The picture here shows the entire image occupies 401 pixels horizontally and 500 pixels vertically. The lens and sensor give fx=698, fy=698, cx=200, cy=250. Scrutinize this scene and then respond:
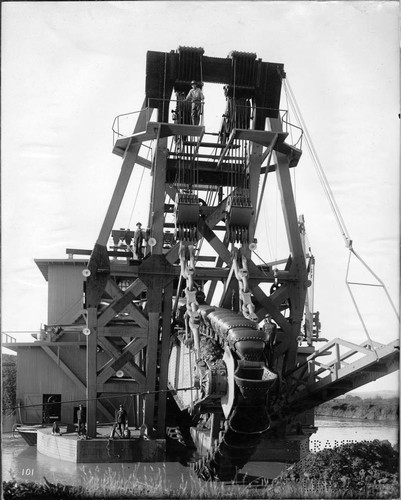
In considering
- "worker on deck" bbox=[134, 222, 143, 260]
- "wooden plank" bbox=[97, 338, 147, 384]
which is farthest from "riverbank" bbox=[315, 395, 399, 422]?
"worker on deck" bbox=[134, 222, 143, 260]

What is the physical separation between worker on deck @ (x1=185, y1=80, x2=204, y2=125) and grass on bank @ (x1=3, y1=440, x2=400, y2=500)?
8472 millimetres

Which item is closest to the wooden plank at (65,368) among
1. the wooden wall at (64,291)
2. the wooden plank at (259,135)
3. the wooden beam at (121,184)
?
the wooden wall at (64,291)

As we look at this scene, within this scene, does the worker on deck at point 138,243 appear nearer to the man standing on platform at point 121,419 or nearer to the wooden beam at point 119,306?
the wooden beam at point 119,306

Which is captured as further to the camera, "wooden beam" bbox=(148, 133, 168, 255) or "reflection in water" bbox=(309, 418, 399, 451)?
"reflection in water" bbox=(309, 418, 399, 451)

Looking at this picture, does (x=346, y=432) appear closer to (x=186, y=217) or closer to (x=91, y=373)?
(x=91, y=373)

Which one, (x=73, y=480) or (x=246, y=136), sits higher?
(x=246, y=136)

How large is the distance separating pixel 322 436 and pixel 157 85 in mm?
12231

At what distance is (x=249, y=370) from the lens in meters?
11.5

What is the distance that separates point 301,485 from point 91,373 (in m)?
6.71

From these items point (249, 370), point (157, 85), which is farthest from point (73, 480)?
point (157, 85)

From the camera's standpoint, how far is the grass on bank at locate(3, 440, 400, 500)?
38.2ft

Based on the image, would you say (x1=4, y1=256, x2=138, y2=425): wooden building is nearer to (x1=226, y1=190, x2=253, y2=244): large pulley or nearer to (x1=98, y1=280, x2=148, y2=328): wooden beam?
(x1=98, y1=280, x2=148, y2=328): wooden beam

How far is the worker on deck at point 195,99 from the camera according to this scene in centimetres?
1702

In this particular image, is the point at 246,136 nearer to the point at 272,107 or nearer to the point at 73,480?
the point at 272,107
